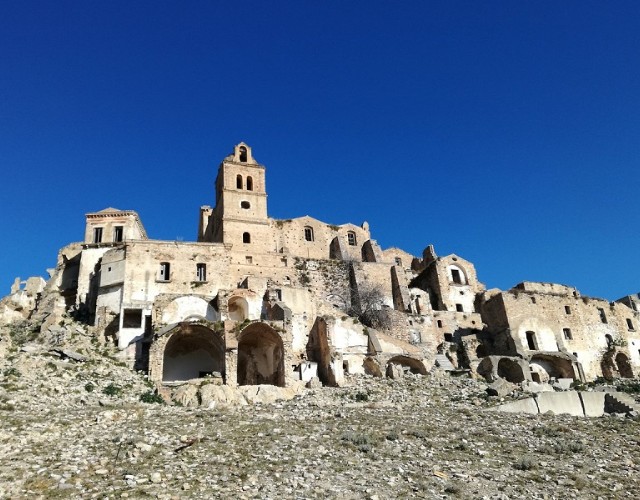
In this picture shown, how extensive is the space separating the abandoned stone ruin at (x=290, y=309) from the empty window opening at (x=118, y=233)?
0.08m

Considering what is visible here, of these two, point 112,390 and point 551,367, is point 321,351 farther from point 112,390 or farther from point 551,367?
point 551,367

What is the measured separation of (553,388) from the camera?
38.7m

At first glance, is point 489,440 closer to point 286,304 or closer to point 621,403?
point 621,403

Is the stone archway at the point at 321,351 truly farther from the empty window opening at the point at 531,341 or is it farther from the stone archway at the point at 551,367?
the empty window opening at the point at 531,341

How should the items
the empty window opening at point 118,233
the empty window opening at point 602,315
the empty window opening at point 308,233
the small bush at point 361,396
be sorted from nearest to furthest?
the small bush at point 361,396 → the empty window opening at point 118,233 → the empty window opening at point 602,315 → the empty window opening at point 308,233

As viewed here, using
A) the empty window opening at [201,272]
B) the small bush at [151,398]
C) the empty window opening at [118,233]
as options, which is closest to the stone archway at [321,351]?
the empty window opening at [201,272]

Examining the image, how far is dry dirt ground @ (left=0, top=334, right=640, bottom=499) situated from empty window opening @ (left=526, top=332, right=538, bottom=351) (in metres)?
18.6

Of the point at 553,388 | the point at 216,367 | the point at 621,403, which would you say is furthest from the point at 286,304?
the point at 621,403

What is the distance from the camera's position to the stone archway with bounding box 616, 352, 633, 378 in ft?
162

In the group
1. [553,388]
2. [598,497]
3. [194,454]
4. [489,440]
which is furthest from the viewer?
[553,388]

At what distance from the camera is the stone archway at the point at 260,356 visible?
3531cm

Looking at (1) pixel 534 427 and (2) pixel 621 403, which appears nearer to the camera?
(1) pixel 534 427

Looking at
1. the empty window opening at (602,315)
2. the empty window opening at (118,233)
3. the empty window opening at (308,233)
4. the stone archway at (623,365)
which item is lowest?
the stone archway at (623,365)

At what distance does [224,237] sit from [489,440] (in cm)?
3205
